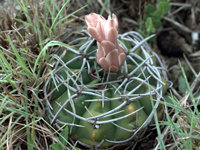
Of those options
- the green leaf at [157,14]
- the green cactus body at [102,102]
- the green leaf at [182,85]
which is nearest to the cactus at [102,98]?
the green cactus body at [102,102]

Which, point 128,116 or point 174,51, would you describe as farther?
point 174,51

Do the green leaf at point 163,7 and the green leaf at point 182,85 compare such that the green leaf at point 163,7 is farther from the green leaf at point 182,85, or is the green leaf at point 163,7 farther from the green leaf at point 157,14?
the green leaf at point 182,85

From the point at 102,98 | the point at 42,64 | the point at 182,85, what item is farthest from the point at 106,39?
the point at 182,85

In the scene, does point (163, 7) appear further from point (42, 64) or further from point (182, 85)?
point (42, 64)

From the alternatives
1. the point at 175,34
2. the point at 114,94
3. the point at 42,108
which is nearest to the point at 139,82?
the point at 114,94

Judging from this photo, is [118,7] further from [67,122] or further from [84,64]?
[67,122]

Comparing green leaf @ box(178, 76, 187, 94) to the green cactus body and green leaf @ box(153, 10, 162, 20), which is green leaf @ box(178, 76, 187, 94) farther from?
green leaf @ box(153, 10, 162, 20)
